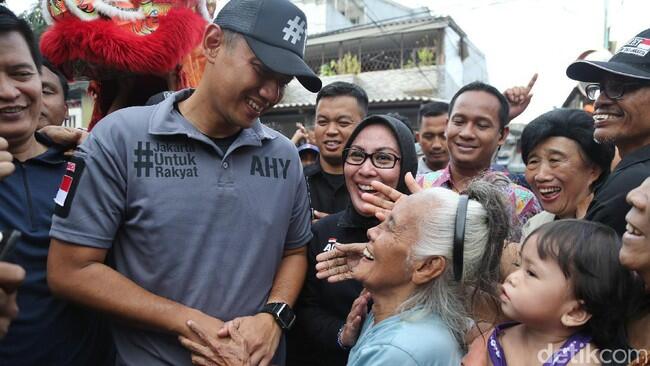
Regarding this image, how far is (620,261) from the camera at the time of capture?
1.57 meters

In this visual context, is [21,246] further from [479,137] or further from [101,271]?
[479,137]

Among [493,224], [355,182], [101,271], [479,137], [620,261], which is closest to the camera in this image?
[620,261]

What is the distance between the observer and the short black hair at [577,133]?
2.93 metres

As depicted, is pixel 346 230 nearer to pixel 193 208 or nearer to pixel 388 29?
pixel 193 208

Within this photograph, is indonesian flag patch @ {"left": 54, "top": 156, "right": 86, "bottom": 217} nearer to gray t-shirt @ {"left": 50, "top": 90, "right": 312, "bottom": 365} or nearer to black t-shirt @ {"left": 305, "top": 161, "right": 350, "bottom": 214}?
gray t-shirt @ {"left": 50, "top": 90, "right": 312, "bottom": 365}

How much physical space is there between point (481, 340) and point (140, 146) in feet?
4.65

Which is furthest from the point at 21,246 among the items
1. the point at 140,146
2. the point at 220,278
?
the point at 220,278

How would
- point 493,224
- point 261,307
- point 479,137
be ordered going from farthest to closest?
point 479,137 < point 261,307 < point 493,224

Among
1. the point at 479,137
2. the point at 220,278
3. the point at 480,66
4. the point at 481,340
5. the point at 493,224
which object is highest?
the point at 480,66

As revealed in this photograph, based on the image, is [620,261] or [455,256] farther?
[455,256]

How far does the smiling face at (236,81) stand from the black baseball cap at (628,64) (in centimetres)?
146

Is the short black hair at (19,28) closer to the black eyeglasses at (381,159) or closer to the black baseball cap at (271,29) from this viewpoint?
the black baseball cap at (271,29)

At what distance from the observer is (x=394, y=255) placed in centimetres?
192

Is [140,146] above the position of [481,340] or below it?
above
